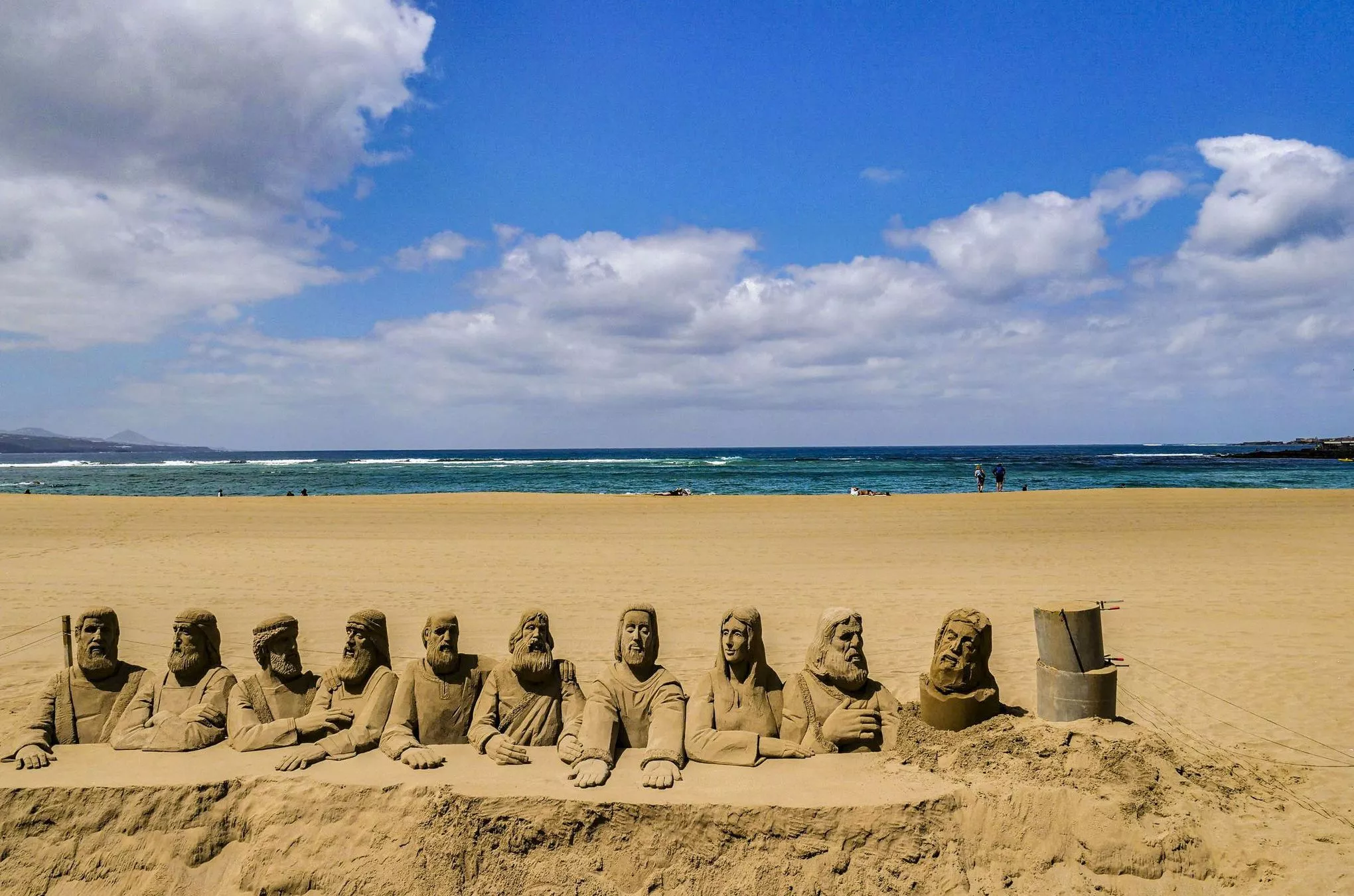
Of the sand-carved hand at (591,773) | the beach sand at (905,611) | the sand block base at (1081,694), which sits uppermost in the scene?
the sand block base at (1081,694)

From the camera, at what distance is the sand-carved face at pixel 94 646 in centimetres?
617

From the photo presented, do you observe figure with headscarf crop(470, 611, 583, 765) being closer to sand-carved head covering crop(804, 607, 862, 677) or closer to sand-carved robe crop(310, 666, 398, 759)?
sand-carved robe crop(310, 666, 398, 759)

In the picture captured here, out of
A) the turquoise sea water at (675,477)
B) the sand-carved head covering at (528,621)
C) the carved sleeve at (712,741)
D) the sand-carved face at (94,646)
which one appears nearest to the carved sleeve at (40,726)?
Result: the sand-carved face at (94,646)

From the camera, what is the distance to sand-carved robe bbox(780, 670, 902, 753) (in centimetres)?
583

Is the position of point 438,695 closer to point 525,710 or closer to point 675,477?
point 525,710

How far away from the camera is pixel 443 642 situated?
6031 mm

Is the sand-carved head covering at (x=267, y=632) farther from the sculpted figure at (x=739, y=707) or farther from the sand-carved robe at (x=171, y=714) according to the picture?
the sculpted figure at (x=739, y=707)

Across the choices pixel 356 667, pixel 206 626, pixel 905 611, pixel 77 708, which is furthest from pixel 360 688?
pixel 905 611

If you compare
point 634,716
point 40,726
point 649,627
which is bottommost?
point 40,726

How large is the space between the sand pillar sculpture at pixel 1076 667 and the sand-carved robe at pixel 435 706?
4298 millimetres

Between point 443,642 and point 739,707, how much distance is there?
→ 226 centimetres

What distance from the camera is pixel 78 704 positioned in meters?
6.17

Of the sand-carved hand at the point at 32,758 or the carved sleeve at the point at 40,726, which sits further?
the carved sleeve at the point at 40,726

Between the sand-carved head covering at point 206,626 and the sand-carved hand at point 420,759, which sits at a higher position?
the sand-carved head covering at point 206,626
